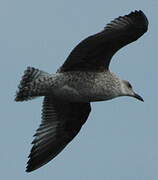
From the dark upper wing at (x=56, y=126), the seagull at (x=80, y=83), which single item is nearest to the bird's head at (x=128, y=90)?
the seagull at (x=80, y=83)

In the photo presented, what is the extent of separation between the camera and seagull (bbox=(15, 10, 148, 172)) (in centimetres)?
1509

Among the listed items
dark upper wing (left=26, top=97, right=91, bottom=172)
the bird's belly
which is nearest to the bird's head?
the bird's belly

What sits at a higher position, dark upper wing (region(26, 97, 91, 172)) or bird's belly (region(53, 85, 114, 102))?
bird's belly (region(53, 85, 114, 102))

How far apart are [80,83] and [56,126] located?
1.18 m

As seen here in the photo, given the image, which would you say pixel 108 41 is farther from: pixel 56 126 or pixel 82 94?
pixel 56 126

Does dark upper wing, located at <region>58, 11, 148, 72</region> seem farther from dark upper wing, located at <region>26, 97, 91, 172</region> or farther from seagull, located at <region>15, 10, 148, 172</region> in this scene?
dark upper wing, located at <region>26, 97, 91, 172</region>

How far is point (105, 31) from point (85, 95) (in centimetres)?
104

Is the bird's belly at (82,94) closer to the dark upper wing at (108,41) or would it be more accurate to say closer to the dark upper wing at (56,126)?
the dark upper wing at (108,41)

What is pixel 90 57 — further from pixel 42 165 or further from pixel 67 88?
pixel 42 165

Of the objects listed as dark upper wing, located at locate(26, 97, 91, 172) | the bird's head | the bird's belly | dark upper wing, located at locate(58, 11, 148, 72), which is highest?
dark upper wing, located at locate(58, 11, 148, 72)

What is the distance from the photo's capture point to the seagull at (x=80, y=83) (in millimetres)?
15094

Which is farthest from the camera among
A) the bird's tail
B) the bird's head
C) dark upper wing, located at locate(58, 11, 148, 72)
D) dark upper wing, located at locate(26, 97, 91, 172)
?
dark upper wing, located at locate(26, 97, 91, 172)

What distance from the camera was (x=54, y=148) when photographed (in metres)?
16.2

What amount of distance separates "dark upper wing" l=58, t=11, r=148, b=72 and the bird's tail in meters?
0.35
